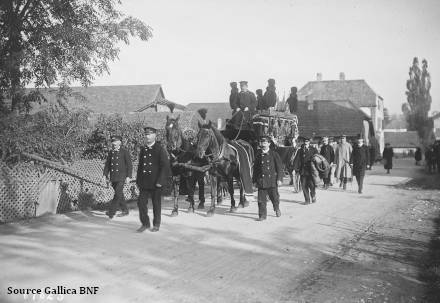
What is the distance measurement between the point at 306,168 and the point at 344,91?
54.9m

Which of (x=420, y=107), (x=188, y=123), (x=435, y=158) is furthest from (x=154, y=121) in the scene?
(x=420, y=107)

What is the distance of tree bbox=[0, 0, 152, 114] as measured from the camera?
14633mm

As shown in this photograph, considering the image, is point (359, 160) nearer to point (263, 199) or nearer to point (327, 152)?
point (327, 152)

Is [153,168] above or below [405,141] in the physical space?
below

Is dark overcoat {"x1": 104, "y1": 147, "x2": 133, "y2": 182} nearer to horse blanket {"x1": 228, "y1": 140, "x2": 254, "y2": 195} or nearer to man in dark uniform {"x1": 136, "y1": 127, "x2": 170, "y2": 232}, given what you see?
man in dark uniform {"x1": 136, "y1": 127, "x2": 170, "y2": 232}

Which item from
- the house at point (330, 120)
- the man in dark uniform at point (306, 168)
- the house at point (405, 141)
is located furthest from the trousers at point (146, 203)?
the house at point (405, 141)

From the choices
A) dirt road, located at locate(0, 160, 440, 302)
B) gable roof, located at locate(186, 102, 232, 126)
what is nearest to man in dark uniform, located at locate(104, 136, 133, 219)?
dirt road, located at locate(0, 160, 440, 302)

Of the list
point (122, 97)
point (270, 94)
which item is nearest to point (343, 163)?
point (270, 94)

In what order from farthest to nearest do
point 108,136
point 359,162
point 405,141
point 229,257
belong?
point 405,141 → point 359,162 → point 108,136 → point 229,257

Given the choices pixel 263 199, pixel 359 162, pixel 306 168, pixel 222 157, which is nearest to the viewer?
pixel 263 199

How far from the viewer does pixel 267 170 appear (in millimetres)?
10023

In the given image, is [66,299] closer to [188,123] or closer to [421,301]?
[421,301]

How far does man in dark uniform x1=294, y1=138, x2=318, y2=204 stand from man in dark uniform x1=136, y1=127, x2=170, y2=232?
18.5 ft

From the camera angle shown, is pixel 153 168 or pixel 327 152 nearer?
pixel 153 168
